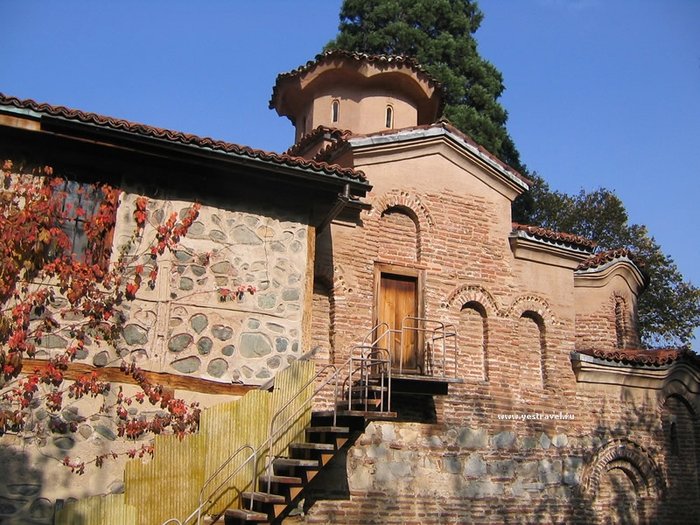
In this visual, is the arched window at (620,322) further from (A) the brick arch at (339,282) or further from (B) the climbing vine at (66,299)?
(B) the climbing vine at (66,299)

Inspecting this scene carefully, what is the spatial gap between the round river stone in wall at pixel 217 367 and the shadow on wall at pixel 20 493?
2.51m

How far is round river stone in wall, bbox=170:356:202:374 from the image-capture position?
10.6 metres

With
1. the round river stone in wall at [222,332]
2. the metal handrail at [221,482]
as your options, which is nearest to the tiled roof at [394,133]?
the round river stone in wall at [222,332]

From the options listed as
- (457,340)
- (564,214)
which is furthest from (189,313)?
(564,214)

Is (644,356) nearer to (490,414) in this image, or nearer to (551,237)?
(551,237)

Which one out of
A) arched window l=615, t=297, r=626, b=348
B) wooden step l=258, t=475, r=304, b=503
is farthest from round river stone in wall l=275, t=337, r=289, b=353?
arched window l=615, t=297, r=626, b=348

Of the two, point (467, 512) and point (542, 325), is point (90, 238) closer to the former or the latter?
point (467, 512)

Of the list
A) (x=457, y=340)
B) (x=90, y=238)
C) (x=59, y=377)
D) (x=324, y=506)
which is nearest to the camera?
(x=59, y=377)

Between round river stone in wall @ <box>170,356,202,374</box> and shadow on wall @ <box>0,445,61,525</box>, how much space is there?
7.00 ft

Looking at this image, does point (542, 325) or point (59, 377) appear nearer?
point (59, 377)

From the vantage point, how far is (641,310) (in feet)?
96.9

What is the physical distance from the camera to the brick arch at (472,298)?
1508cm

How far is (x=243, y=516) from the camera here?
9773 millimetres

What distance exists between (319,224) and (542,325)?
6.05 meters
